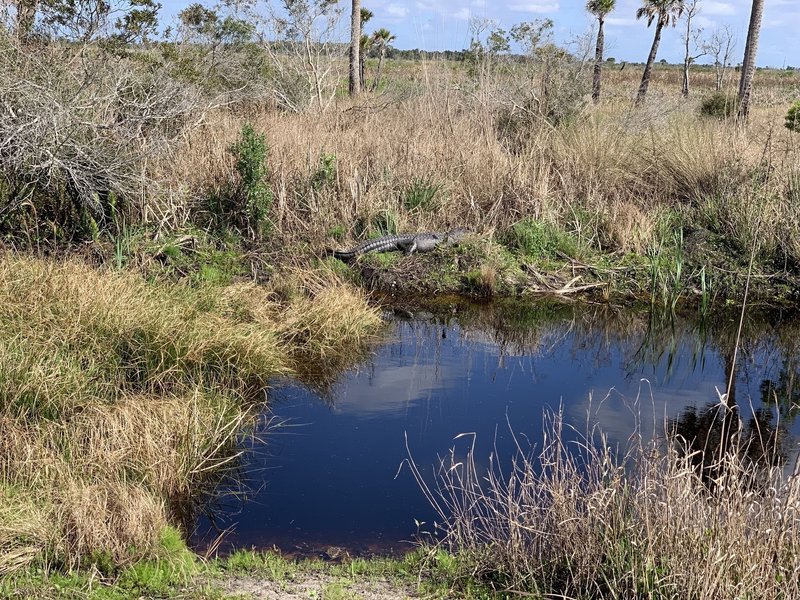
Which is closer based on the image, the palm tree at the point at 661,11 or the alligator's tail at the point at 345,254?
the alligator's tail at the point at 345,254

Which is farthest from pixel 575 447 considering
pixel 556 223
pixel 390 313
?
pixel 556 223

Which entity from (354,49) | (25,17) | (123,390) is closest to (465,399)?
(123,390)

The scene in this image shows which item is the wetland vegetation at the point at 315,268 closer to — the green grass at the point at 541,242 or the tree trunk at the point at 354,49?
the green grass at the point at 541,242

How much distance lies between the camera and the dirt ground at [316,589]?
395 centimetres

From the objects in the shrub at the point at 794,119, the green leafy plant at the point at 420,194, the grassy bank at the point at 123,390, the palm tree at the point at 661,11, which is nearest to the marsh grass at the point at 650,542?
Answer: the grassy bank at the point at 123,390

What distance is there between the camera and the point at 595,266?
10641 millimetres

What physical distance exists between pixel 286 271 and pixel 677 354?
4.49m

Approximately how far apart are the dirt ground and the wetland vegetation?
9cm

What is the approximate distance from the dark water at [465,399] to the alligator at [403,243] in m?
1.16

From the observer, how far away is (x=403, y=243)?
34.7 feet

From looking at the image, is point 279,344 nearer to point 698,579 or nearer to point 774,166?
point 698,579

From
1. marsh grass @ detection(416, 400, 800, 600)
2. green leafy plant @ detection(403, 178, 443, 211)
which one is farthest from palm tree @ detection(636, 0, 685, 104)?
marsh grass @ detection(416, 400, 800, 600)

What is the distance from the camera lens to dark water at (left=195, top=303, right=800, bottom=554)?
17.1 feet

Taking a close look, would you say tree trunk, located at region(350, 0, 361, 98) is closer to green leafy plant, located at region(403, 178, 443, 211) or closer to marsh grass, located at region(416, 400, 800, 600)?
green leafy plant, located at region(403, 178, 443, 211)
